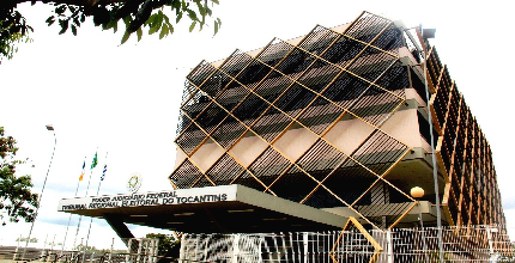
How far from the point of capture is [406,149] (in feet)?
78.0

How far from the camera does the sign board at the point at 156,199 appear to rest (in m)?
17.6

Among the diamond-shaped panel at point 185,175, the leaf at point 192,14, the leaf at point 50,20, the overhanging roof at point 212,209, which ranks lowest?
the leaf at point 50,20

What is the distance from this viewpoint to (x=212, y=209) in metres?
19.8

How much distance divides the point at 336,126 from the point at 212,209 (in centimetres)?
1071

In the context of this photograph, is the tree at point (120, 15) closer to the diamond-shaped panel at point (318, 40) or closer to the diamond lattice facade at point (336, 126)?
the diamond lattice facade at point (336, 126)

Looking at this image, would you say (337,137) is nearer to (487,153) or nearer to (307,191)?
(307,191)

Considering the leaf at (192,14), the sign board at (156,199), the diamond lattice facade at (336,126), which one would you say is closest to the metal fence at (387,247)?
the sign board at (156,199)

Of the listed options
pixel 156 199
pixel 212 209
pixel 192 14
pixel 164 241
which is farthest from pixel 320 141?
pixel 192 14

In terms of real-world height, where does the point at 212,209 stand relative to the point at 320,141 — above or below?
below

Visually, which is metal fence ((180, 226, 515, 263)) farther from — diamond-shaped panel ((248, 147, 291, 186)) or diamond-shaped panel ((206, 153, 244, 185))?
diamond-shaped panel ((206, 153, 244, 185))

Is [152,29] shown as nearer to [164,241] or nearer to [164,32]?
[164,32]

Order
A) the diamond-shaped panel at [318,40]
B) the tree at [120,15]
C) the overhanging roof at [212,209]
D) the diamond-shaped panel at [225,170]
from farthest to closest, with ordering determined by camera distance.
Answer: the diamond-shaped panel at [318,40] → the diamond-shaped panel at [225,170] → the overhanging roof at [212,209] → the tree at [120,15]

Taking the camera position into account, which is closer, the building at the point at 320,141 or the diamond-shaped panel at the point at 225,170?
the building at the point at 320,141

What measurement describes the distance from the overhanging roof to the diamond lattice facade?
9.73 ft
